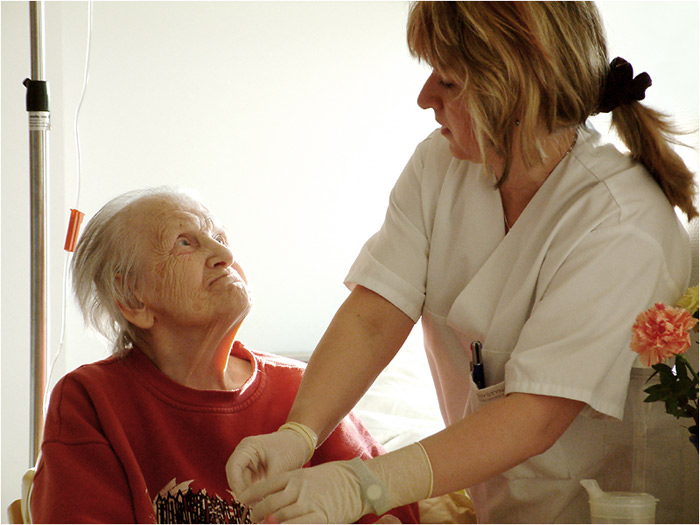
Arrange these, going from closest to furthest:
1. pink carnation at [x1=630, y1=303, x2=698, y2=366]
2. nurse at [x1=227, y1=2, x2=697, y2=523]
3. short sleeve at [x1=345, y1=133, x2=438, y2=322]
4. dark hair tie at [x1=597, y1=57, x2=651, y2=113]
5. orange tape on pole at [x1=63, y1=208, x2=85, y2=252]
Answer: pink carnation at [x1=630, y1=303, x2=698, y2=366] < nurse at [x1=227, y1=2, x2=697, y2=523] < dark hair tie at [x1=597, y1=57, x2=651, y2=113] < short sleeve at [x1=345, y1=133, x2=438, y2=322] < orange tape on pole at [x1=63, y1=208, x2=85, y2=252]

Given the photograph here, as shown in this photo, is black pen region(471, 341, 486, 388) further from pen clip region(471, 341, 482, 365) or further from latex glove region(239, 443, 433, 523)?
latex glove region(239, 443, 433, 523)

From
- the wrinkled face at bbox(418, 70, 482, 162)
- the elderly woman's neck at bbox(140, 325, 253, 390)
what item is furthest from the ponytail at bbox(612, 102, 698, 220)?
the elderly woman's neck at bbox(140, 325, 253, 390)

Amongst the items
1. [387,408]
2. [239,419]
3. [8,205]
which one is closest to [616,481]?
[239,419]

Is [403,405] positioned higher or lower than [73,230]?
lower

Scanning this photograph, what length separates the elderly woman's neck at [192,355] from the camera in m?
1.50

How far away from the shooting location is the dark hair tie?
125cm

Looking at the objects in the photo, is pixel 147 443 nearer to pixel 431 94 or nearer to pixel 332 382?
pixel 332 382

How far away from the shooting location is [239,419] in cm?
148

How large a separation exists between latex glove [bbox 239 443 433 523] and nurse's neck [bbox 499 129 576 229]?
52 centimetres

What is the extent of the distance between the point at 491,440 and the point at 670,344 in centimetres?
29

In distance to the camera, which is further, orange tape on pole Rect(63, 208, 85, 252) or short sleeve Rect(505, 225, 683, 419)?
orange tape on pole Rect(63, 208, 85, 252)

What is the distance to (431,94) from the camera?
1312 millimetres

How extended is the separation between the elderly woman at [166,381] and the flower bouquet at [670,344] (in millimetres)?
574

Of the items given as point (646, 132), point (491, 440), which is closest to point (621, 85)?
point (646, 132)
